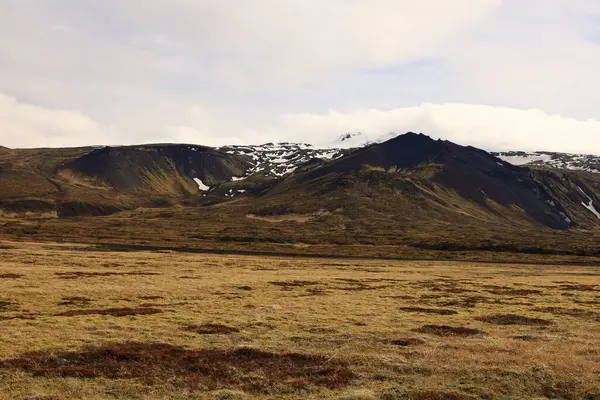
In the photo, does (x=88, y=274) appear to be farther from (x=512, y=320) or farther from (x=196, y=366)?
(x=512, y=320)

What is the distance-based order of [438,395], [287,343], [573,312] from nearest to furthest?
[438,395], [287,343], [573,312]

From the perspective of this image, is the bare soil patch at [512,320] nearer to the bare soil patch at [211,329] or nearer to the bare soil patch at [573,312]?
the bare soil patch at [573,312]

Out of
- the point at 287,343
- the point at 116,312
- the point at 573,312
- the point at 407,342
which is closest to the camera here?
the point at 287,343

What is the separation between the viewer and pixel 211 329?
33562 mm

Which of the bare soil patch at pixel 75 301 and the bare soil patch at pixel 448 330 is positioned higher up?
the bare soil patch at pixel 448 330

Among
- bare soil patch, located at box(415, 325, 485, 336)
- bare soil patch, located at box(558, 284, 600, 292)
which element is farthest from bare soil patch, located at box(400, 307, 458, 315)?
bare soil patch, located at box(558, 284, 600, 292)

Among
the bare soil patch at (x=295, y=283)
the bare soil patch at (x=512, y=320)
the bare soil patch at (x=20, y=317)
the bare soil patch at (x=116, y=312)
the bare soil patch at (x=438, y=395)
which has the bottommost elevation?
the bare soil patch at (x=295, y=283)

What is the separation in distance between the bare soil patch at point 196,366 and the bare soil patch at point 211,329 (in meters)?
5.06

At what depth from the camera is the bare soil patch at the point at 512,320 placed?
3912cm

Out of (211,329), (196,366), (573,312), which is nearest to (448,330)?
(211,329)

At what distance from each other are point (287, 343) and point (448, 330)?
1178 cm

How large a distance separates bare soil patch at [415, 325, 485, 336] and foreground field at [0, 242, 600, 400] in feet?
0.43

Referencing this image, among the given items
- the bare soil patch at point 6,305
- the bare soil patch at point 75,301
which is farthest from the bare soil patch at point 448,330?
the bare soil patch at point 6,305

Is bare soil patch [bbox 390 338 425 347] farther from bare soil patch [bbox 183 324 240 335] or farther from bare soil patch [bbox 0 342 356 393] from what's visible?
bare soil patch [bbox 183 324 240 335]
